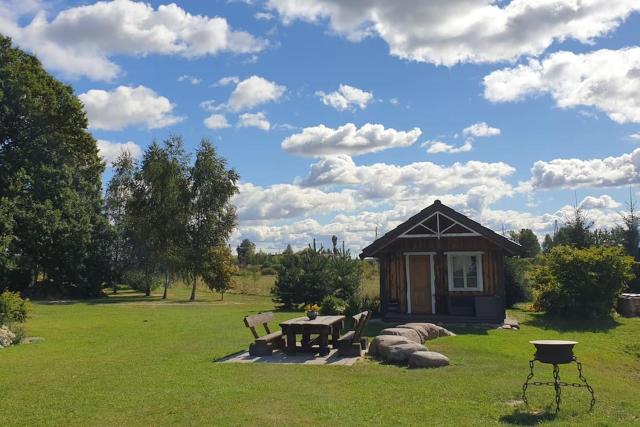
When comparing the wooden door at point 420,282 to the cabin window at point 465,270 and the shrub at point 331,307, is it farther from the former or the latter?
the shrub at point 331,307

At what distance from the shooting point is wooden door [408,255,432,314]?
70.7ft

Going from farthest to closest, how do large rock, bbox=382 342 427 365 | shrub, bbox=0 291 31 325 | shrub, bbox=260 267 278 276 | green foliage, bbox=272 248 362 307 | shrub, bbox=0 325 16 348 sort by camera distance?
shrub, bbox=260 267 278 276
green foliage, bbox=272 248 362 307
shrub, bbox=0 291 31 325
shrub, bbox=0 325 16 348
large rock, bbox=382 342 427 365

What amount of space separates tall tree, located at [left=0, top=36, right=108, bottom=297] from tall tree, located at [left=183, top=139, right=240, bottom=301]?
6619mm

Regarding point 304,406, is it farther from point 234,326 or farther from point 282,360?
point 234,326

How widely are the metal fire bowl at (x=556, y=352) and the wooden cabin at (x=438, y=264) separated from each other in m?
12.7

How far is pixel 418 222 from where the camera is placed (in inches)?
840

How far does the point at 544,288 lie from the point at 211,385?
16.4m

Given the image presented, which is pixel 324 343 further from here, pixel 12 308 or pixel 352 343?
pixel 12 308

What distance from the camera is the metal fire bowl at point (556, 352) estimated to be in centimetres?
773

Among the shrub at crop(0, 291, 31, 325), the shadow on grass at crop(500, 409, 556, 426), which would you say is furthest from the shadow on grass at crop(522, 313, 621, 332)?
the shrub at crop(0, 291, 31, 325)

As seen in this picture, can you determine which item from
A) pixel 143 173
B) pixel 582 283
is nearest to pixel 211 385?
pixel 582 283

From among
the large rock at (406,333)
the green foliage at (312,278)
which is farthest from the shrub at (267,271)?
the large rock at (406,333)

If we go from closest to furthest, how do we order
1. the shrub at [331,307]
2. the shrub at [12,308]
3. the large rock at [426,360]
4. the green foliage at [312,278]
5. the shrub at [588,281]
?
the large rock at [426,360]
the shrub at [12,308]
the shrub at [588,281]
the shrub at [331,307]
the green foliage at [312,278]

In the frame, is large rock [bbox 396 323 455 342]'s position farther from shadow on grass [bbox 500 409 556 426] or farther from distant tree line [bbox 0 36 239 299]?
distant tree line [bbox 0 36 239 299]
